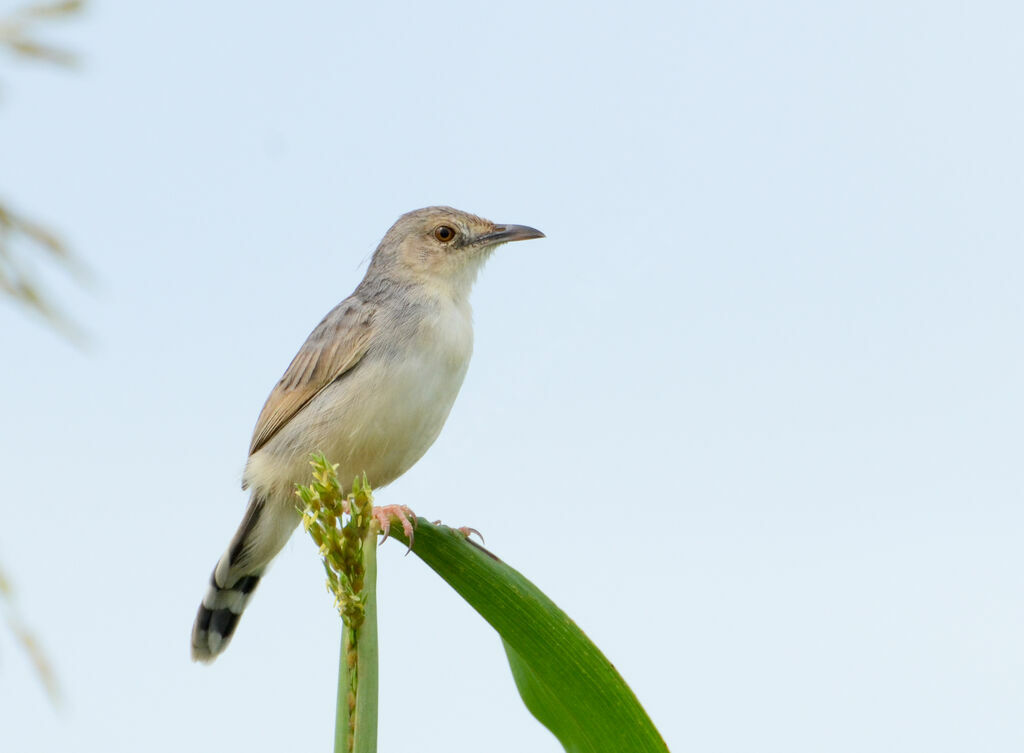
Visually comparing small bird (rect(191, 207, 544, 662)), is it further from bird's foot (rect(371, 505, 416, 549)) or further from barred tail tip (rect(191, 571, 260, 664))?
bird's foot (rect(371, 505, 416, 549))

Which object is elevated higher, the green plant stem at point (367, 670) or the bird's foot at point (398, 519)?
the bird's foot at point (398, 519)

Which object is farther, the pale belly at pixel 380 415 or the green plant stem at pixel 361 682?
the pale belly at pixel 380 415

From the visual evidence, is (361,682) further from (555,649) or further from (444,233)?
(444,233)

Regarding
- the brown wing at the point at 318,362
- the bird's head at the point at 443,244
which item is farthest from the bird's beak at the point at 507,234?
the brown wing at the point at 318,362

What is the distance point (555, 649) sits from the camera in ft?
7.29

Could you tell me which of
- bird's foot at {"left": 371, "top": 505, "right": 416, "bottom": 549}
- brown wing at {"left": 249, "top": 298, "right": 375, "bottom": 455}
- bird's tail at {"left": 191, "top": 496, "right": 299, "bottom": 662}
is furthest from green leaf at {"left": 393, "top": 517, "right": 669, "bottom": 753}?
bird's tail at {"left": 191, "top": 496, "right": 299, "bottom": 662}

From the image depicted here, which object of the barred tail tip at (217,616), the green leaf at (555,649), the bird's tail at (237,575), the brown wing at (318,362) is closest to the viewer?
the green leaf at (555,649)

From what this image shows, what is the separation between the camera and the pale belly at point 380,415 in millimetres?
4414

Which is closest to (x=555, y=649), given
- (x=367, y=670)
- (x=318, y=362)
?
(x=367, y=670)

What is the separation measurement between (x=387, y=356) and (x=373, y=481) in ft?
1.83

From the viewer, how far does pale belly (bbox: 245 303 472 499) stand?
4414mm

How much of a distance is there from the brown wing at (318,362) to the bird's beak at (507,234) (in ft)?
2.56

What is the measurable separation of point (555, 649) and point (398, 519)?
0.61 metres

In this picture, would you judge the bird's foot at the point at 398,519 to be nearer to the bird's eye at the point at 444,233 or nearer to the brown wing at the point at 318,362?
the brown wing at the point at 318,362
